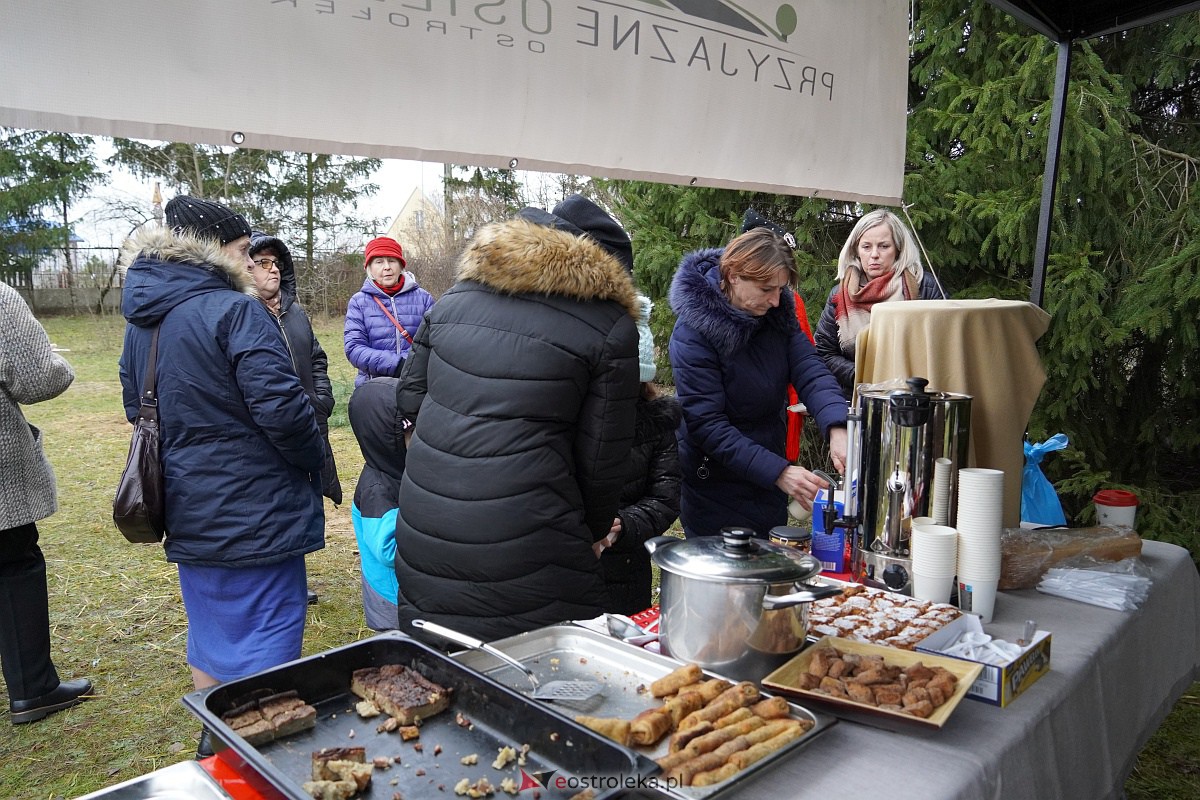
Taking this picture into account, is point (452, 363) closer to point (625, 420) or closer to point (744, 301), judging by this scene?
point (625, 420)

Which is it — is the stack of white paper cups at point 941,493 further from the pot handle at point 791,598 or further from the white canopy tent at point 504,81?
the white canopy tent at point 504,81

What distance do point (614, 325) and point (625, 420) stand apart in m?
0.23

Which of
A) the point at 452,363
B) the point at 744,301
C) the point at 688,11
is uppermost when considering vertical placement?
the point at 688,11

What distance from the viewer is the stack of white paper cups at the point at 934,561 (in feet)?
5.90

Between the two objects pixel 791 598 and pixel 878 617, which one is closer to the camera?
pixel 791 598

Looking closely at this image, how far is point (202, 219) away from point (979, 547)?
248 cm

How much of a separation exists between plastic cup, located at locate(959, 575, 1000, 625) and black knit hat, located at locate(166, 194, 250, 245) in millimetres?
2419

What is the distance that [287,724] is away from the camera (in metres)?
1.21

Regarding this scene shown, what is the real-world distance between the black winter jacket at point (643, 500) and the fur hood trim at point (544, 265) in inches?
18.6

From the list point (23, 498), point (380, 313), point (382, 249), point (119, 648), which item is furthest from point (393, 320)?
point (23, 498)

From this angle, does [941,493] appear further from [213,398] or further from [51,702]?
[51,702]

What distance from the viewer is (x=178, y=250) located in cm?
259

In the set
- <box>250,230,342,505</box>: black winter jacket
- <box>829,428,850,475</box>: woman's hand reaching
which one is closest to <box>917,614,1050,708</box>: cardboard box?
<box>829,428,850,475</box>: woman's hand reaching

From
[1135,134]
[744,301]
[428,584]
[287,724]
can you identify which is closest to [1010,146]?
[1135,134]
